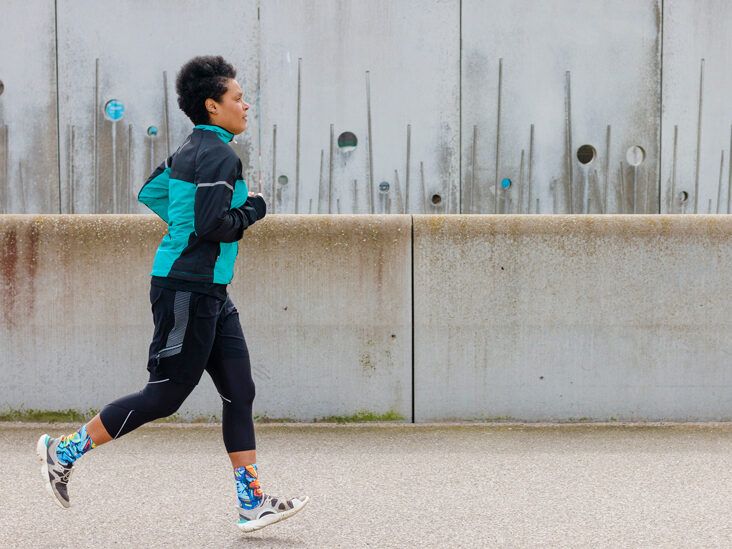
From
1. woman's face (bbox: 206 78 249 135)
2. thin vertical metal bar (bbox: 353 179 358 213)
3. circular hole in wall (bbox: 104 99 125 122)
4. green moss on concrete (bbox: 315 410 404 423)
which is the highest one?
circular hole in wall (bbox: 104 99 125 122)

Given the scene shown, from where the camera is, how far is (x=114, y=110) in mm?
8344

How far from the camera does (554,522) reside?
12.9 ft

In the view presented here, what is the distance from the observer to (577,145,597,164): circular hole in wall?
825 cm

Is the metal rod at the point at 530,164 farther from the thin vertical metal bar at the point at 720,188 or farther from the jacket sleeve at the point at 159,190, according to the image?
the jacket sleeve at the point at 159,190

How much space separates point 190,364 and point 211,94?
1.01 metres

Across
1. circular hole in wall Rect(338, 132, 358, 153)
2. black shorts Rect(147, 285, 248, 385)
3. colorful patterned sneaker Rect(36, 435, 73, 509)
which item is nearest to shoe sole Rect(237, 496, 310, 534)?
black shorts Rect(147, 285, 248, 385)

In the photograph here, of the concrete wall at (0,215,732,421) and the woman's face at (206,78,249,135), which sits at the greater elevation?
the woman's face at (206,78,249,135)

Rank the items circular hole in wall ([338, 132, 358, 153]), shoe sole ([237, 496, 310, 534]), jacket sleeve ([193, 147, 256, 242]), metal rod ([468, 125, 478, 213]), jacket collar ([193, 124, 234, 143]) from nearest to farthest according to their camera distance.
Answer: jacket sleeve ([193, 147, 256, 242]), shoe sole ([237, 496, 310, 534]), jacket collar ([193, 124, 234, 143]), metal rod ([468, 125, 478, 213]), circular hole in wall ([338, 132, 358, 153])

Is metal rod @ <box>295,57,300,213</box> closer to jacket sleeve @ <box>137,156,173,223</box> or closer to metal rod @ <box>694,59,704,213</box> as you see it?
metal rod @ <box>694,59,704,213</box>

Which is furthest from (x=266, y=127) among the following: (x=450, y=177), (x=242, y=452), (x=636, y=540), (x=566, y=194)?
(x=636, y=540)

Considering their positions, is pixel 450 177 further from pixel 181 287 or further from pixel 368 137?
pixel 181 287

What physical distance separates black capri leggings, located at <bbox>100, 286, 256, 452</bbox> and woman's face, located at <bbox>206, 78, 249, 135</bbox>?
26.1 inches

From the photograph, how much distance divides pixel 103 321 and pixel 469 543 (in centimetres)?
288

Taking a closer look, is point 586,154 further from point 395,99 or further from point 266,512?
point 266,512
